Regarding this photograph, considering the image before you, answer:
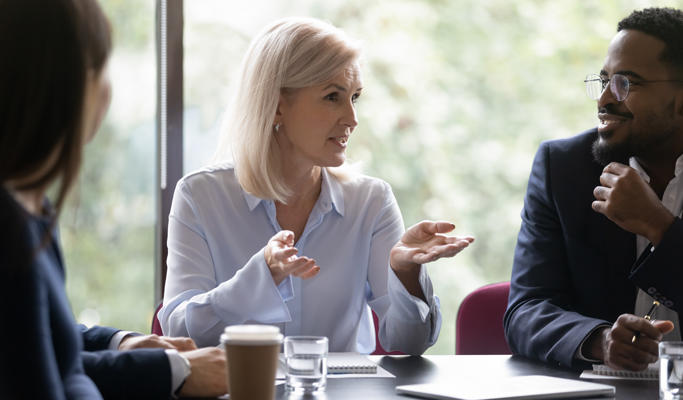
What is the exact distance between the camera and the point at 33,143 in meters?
0.86

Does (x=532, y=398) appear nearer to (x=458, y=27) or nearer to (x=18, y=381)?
(x=18, y=381)

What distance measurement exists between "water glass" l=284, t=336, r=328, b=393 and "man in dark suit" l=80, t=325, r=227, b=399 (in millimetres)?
107

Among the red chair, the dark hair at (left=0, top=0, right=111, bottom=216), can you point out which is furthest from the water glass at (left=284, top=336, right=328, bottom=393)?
the red chair

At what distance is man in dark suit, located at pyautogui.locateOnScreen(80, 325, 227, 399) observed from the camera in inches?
47.2

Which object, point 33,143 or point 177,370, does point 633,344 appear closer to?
point 177,370

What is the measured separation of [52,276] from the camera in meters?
1.01

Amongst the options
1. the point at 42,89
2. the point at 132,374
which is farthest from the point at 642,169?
the point at 42,89

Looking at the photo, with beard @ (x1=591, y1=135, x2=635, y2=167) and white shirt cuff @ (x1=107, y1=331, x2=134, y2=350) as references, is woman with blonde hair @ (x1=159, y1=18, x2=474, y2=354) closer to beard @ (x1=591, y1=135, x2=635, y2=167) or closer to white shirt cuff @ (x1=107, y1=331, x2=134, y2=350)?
white shirt cuff @ (x1=107, y1=331, x2=134, y2=350)

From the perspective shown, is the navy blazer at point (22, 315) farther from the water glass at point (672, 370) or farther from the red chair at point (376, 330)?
the red chair at point (376, 330)

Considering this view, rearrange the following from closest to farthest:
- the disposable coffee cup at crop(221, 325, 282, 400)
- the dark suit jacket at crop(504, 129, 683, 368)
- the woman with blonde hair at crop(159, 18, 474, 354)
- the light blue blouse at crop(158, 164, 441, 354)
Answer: the disposable coffee cup at crop(221, 325, 282, 400)
the dark suit jacket at crop(504, 129, 683, 368)
the light blue blouse at crop(158, 164, 441, 354)
the woman with blonde hair at crop(159, 18, 474, 354)

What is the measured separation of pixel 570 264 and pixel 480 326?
0.29 metres

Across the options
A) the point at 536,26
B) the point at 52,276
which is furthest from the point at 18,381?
the point at 536,26

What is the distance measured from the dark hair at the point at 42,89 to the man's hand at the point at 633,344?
1.06 m

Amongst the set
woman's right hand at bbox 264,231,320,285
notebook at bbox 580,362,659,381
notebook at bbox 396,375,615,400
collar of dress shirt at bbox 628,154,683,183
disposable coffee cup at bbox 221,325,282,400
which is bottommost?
notebook at bbox 580,362,659,381
